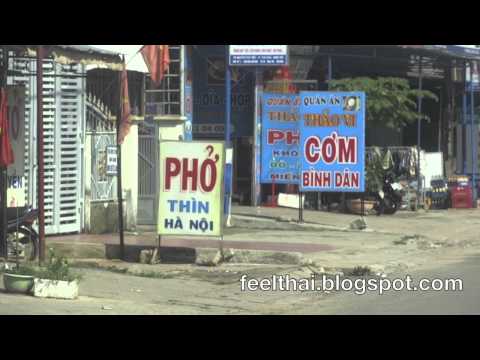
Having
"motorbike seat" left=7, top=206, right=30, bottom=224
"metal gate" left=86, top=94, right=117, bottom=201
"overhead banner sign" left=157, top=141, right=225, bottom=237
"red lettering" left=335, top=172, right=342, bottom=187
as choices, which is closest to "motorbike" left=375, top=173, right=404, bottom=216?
"red lettering" left=335, top=172, right=342, bottom=187

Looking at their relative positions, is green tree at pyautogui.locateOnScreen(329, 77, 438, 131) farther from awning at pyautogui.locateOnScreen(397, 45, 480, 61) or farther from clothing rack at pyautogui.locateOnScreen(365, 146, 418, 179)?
awning at pyautogui.locateOnScreen(397, 45, 480, 61)

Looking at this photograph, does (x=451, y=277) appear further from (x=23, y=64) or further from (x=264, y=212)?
(x=264, y=212)

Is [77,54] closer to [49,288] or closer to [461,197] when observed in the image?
[49,288]

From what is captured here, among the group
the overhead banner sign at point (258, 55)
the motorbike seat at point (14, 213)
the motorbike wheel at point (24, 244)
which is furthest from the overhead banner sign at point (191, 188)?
the overhead banner sign at point (258, 55)

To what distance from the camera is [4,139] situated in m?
13.8

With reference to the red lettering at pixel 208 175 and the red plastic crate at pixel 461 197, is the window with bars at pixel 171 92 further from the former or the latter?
the red plastic crate at pixel 461 197

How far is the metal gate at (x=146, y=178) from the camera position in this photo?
2214cm

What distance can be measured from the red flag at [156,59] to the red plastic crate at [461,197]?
41.4 ft

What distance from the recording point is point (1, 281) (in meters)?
13.1

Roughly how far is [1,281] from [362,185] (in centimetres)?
1110

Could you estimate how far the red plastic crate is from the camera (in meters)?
30.8

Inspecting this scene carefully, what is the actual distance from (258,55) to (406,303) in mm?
15514

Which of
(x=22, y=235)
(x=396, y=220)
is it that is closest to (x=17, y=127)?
(x=22, y=235)
